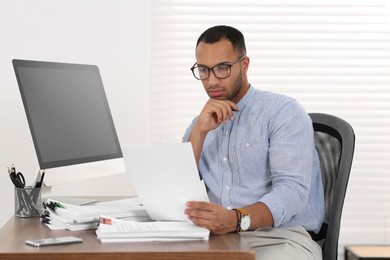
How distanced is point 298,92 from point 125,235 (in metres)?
2.00

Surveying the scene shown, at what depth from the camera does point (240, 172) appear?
2.19 m

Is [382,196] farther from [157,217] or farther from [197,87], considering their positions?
[157,217]

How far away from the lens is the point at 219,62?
2199mm

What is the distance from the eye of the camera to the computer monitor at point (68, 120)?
86.3 inches

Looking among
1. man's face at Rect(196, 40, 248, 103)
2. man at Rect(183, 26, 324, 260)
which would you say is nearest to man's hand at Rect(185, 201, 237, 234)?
man at Rect(183, 26, 324, 260)

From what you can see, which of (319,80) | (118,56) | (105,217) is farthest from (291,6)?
(105,217)

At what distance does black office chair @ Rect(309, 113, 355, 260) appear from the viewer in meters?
2.06

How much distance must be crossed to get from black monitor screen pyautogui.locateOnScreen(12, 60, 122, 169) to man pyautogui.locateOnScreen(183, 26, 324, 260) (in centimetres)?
38

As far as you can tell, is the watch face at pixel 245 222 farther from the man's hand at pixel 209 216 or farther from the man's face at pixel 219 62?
the man's face at pixel 219 62

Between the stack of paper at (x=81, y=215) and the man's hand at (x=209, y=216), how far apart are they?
0.83 ft

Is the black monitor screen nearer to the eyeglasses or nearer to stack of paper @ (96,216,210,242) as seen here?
the eyeglasses

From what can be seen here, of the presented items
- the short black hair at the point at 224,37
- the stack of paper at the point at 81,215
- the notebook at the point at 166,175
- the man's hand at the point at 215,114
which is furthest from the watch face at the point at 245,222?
the short black hair at the point at 224,37

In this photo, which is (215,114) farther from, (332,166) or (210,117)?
(332,166)

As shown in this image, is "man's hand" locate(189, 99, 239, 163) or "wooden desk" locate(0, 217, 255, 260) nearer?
"wooden desk" locate(0, 217, 255, 260)
